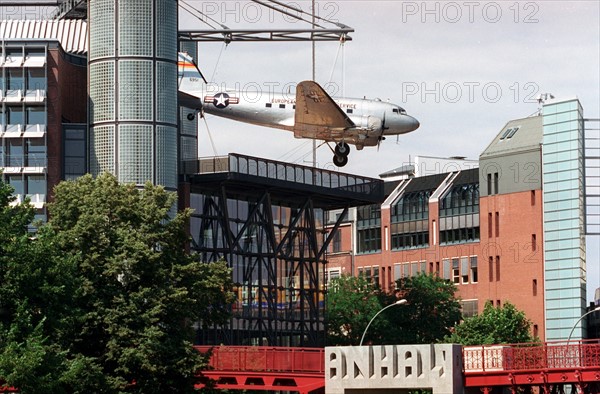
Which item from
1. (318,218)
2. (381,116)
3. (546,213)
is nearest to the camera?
(381,116)

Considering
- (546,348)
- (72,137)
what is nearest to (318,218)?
(72,137)

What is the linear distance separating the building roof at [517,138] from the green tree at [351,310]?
2935cm

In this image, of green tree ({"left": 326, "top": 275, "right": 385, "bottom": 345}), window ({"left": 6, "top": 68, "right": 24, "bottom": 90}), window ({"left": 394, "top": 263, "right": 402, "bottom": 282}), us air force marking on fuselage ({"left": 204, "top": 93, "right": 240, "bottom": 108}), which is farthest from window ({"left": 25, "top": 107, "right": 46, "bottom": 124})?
window ({"left": 394, "top": 263, "right": 402, "bottom": 282})

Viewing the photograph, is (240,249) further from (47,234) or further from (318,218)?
(47,234)

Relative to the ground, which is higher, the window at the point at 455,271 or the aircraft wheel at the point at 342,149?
the aircraft wheel at the point at 342,149

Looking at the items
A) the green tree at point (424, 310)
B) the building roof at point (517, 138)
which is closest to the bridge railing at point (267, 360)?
the green tree at point (424, 310)

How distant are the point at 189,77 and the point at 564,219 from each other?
190 ft

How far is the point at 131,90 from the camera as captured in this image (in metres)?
126

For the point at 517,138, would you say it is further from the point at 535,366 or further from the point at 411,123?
the point at 535,366

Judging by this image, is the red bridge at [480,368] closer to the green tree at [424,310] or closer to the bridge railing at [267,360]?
the bridge railing at [267,360]

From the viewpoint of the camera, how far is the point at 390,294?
161 metres

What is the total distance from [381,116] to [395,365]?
28310 mm

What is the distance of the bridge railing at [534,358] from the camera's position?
3465 inches

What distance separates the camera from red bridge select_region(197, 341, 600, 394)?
88188mm
